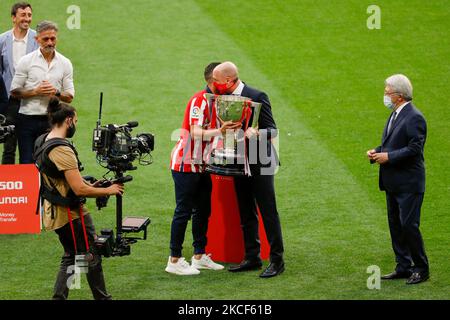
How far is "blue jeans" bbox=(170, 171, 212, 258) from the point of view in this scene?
9164mm

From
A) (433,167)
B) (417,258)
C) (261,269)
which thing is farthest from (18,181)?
(433,167)

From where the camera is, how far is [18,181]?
10297 millimetres

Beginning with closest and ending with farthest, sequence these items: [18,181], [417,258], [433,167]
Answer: [417,258]
[18,181]
[433,167]

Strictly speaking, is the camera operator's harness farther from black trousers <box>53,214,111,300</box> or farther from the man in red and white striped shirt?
the man in red and white striped shirt

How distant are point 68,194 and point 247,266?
210 cm

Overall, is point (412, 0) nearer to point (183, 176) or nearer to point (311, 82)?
point (311, 82)

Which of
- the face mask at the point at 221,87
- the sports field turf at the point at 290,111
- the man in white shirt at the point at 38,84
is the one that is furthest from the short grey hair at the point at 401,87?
the man in white shirt at the point at 38,84

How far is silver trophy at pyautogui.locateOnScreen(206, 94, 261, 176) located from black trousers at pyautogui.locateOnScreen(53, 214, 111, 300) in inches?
55.2

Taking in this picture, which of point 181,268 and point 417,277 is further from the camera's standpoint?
point 181,268

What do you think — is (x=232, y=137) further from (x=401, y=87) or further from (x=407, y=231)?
(x=407, y=231)

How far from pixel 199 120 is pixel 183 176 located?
0.53 meters

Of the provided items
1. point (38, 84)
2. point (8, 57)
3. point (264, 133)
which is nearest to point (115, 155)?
point (264, 133)

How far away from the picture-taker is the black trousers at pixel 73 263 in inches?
320

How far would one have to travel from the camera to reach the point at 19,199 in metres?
10.3
